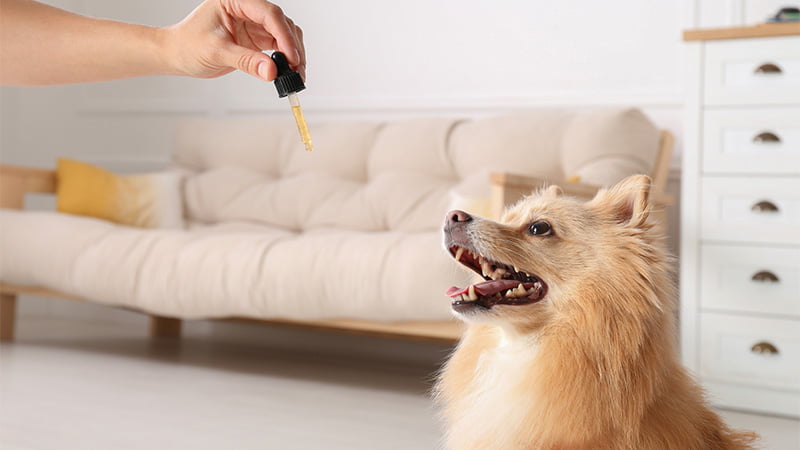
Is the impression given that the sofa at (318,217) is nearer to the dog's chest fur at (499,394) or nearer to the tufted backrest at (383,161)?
the tufted backrest at (383,161)

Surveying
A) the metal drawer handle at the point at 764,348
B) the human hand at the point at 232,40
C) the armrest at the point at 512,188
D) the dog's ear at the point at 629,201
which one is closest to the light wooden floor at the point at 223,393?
the metal drawer handle at the point at 764,348

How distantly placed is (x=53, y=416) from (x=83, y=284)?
0.82 meters

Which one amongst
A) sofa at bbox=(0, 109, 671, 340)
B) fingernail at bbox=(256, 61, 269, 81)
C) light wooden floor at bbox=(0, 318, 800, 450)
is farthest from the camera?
sofa at bbox=(0, 109, 671, 340)

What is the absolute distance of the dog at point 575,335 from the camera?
108cm

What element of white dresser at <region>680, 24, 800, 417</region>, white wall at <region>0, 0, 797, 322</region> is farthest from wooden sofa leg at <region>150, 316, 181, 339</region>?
white dresser at <region>680, 24, 800, 417</region>

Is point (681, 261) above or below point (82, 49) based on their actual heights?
below

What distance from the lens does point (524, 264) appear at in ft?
3.87

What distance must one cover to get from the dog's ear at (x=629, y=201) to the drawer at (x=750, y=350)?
1424 mm

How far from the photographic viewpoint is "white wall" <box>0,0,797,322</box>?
10.4 feet

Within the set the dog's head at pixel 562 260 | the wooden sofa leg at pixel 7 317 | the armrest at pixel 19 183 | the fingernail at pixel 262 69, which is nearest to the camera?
the fingernail at pixel 262 69

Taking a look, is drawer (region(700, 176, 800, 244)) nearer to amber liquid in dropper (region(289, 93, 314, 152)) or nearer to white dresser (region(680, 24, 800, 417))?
white dresser (region(680, 24, 800, 417))

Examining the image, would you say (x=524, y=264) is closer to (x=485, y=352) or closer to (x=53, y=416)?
(x=485, y=352)

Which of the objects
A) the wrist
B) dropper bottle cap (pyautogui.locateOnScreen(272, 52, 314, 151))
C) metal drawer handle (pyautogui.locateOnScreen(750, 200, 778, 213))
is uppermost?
the wrist

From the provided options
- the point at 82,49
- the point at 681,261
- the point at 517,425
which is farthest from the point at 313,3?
the point at 517,425
